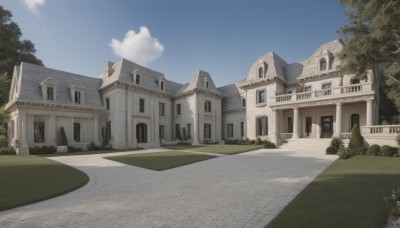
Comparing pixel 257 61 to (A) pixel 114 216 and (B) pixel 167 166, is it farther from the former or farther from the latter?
(A) pixel 114 216

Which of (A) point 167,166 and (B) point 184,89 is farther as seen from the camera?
(B) point 184,89

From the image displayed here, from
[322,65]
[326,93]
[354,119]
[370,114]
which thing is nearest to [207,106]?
[326,93]

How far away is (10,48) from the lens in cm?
3177

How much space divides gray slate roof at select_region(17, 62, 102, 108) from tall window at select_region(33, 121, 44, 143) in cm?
273

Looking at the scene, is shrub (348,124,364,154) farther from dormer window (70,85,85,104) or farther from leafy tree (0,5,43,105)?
leafy tree (0,5,43,105)

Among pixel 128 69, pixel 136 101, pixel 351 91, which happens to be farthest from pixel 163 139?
pixel 351 91

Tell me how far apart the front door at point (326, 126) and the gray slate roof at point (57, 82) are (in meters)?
28.1

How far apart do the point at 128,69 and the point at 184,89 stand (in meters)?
9.24

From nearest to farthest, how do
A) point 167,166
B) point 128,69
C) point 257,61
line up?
point 167,166
point 128,69
point 257,61

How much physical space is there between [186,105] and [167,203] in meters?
27.8

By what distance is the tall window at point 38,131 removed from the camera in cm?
2281

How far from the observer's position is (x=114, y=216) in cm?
502

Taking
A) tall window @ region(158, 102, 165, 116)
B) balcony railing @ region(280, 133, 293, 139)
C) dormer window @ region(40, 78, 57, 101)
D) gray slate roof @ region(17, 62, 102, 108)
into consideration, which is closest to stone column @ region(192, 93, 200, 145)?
tall window @ region(158, 102, 165, 116)

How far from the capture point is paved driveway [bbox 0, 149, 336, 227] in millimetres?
4707
